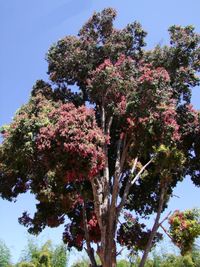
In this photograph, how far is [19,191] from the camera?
17.5m

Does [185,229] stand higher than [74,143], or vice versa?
[74,143]

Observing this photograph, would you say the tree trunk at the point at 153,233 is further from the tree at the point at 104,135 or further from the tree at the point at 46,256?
the tree at the point at 46,256

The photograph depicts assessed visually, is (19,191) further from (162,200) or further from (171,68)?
(171,68)

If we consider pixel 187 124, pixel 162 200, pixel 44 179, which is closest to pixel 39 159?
pixel 44 179

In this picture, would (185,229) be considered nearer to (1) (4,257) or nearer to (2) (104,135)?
(2) (104,135)

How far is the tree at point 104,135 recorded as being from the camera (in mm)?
13594

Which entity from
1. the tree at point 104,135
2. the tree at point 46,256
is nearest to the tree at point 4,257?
the tree at point 46,256

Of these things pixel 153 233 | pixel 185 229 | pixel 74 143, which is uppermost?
pixel 74 143

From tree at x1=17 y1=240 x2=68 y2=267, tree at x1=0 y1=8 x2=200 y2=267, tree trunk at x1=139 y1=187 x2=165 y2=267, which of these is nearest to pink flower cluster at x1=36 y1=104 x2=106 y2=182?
tree at x1=0 y1=8 x2=200 y2=267

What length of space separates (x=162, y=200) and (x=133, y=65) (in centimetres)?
549

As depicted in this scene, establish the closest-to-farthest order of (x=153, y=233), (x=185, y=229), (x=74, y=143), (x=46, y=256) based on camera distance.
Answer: (x=74, y=143), (x=185, y=229), (x=153, y=233), (x=46, y=256)

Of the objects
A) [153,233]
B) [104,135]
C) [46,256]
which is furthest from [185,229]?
[46,256]

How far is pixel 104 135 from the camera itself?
14.9 metres

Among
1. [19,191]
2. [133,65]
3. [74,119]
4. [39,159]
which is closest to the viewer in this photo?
[74,119]
